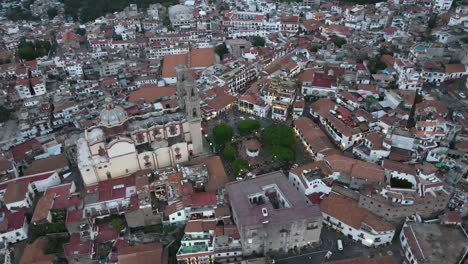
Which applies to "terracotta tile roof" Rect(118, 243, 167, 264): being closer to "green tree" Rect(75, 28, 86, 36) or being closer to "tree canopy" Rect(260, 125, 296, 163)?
"tree canopy" Rect(260, 125, 296, 163)

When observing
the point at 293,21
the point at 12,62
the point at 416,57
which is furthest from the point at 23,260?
the point at 293,21

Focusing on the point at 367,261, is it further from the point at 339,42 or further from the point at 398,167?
the point at 339,42

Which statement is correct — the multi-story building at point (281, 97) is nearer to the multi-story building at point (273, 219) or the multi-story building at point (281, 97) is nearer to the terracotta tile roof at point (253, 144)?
the terracotta tile roof at point (253, 144)

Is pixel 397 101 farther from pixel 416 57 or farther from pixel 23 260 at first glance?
pixel 23 260

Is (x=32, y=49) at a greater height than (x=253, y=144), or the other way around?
(x=32, y=49)

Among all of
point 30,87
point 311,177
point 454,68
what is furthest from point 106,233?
point 454,68

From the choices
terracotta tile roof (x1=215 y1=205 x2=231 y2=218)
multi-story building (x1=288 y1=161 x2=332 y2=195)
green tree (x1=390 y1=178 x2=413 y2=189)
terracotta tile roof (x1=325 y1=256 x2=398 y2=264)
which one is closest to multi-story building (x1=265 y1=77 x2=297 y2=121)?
multi-story building (x1=288 y1=161 x2=332 y2=195)
